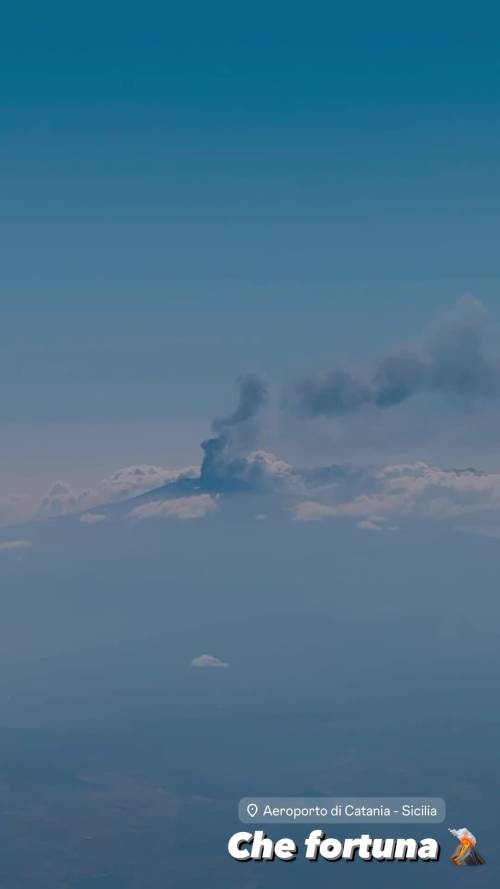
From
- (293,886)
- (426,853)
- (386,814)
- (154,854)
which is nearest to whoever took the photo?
(426,853)

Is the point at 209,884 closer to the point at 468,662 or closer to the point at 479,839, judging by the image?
the point at 479,839

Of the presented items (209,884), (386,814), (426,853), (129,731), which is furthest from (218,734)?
(426,853)

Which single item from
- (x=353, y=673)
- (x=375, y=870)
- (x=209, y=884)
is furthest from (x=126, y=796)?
(x=353, y=673)

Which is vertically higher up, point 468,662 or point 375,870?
point 468,662

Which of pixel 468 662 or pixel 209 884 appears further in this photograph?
pixel 468 662

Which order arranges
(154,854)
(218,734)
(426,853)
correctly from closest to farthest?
(426,853), (154,854), (218,734)

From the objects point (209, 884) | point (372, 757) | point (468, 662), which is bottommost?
point (209, 884)
